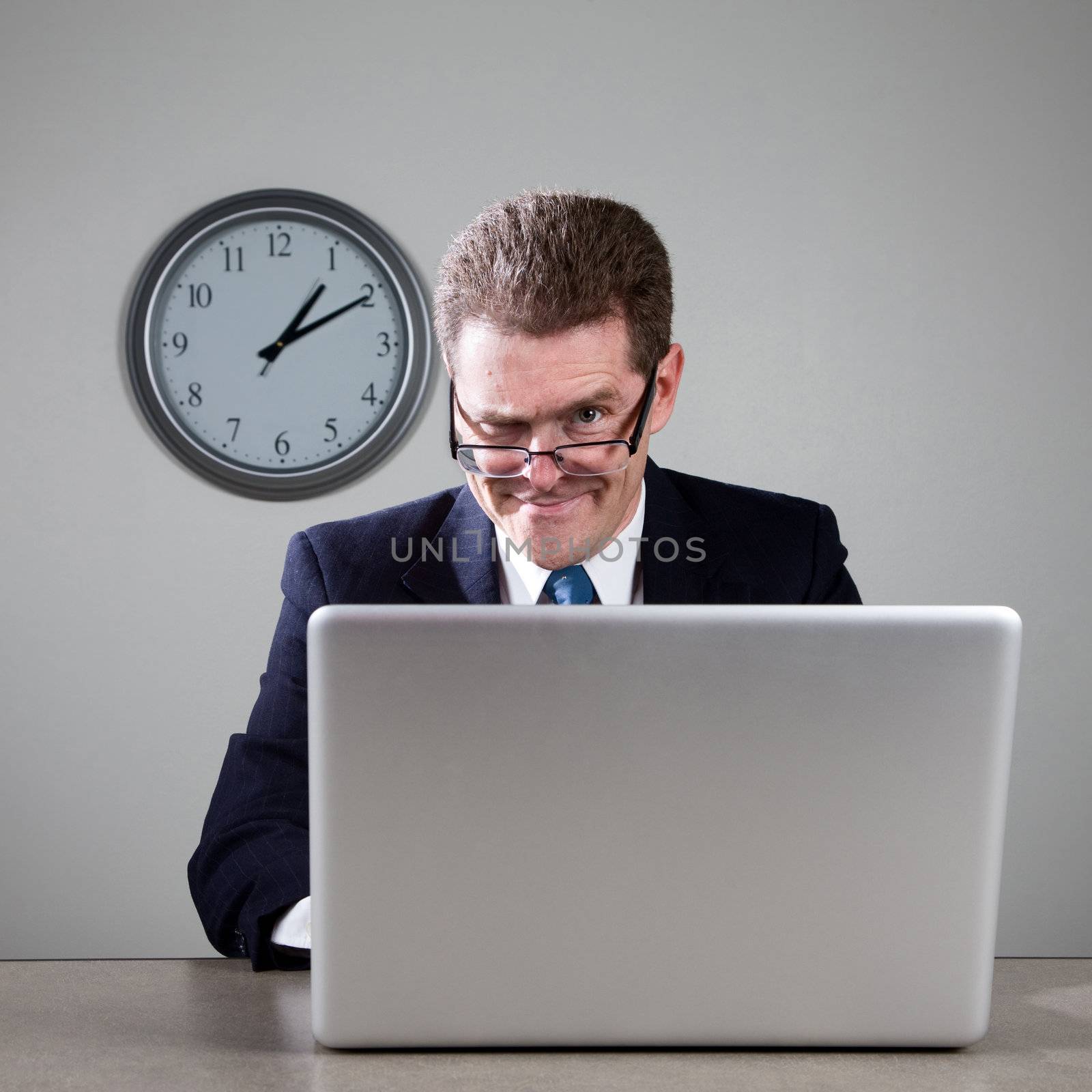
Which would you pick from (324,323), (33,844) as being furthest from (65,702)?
(324,323)

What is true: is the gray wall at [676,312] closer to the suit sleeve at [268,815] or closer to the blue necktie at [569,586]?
the suit sleeve at [268,815]

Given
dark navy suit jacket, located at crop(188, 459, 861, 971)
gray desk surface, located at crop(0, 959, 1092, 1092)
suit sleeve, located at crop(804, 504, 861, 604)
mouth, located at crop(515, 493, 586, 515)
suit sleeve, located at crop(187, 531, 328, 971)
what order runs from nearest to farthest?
gray desk surface, located at crop(0, 959, 1092, 1092)
suit sleeve, located at crop(187, 531, 328, 971)
dark navy suit jacket, located at crop(188, 459, 861, 971)
mouth, located at crop(515, 493, 586, 515)
suit sleeve, located at crop(804, 504, 861, 604)

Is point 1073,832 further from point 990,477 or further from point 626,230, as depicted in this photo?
point 626,230

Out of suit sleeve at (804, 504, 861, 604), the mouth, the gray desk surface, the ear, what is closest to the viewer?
the gray desk surface

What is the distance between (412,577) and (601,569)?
0.82 ft

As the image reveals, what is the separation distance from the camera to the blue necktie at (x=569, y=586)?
1515 millimetres

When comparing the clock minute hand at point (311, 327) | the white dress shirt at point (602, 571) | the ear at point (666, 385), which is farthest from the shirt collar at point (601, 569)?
the clock minute hand at point (311, 327)

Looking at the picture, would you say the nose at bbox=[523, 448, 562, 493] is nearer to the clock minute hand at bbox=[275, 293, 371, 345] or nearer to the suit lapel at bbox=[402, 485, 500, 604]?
the suit lapel at bbox=[402, 485, 500, 604]

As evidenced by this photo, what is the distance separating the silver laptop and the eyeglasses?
619 millimetres

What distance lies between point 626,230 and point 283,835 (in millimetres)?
799

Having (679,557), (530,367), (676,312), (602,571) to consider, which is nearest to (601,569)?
(602,571)

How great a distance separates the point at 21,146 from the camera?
9.59ft

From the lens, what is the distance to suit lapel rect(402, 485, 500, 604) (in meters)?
1.60

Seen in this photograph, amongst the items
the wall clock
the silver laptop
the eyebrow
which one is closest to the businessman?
the eyebrow
